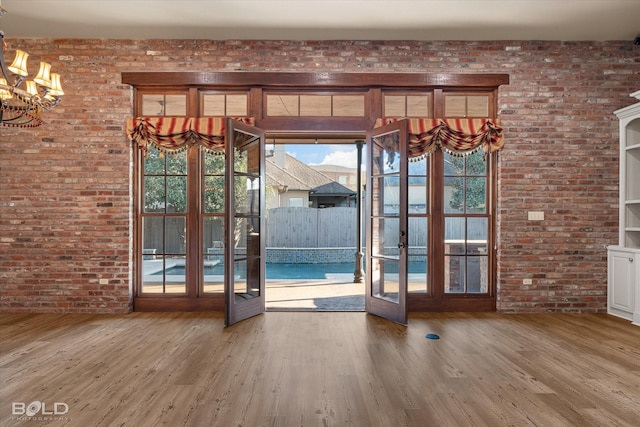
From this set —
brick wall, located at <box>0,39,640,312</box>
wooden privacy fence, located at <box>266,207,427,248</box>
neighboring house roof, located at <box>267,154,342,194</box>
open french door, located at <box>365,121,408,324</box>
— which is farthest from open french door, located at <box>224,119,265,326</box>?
neighboring house roof, located at <box>267,154,342,194</box>

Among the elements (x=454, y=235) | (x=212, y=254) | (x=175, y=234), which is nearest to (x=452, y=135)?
(x=454, y=235)

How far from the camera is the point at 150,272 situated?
478cm

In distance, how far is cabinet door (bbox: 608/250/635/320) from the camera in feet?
14.3

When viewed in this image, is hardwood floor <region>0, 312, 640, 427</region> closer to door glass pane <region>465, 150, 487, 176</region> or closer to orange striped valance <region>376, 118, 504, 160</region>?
door glass pane <region>465, 150, 487, 176</region>

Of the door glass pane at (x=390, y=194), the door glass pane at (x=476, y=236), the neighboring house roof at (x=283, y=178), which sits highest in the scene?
the neighboring house roof at (x=283, y=178)

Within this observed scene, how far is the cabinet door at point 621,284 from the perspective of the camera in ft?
14.3

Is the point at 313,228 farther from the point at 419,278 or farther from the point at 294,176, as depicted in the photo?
the point at 419,278

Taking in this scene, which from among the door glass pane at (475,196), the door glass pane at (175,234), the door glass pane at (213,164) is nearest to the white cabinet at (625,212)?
the door glass pane at (475,196)

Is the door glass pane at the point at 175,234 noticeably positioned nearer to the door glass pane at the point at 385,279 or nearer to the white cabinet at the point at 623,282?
the door glass pane at the point at 385,279

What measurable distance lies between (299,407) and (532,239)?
369cm

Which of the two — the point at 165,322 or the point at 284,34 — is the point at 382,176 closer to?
the point at 284,34

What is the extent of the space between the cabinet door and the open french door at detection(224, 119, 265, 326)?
4.24m

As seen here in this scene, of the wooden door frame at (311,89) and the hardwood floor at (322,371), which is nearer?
the hardwood floor at (322,371)

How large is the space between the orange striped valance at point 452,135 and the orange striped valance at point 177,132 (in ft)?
6.49
